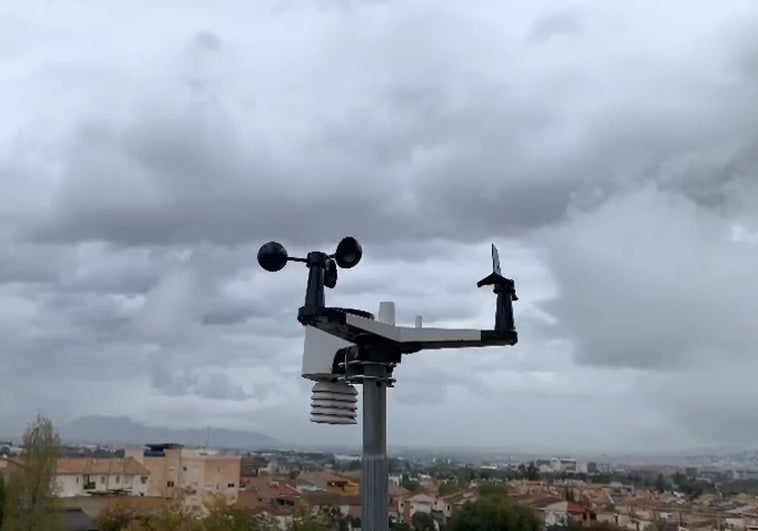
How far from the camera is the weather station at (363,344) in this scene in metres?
7.12

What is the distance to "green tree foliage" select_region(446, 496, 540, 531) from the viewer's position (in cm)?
4578

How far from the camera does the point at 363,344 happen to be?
7.22 meters

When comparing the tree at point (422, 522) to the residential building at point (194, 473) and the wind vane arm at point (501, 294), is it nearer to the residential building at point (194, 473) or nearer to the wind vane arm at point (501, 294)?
the residential building at point (194, 473)

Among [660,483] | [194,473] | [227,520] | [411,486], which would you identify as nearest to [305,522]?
[227,520]

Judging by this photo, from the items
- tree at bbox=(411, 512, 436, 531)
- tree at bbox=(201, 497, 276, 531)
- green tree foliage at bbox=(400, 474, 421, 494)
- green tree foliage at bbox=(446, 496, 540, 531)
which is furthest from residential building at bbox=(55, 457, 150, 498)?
tree at bbox=(201, 497, 276, 531)

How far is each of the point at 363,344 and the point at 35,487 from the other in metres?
23.8

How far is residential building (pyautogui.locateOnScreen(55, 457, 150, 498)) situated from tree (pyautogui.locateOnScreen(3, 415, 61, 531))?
108ft

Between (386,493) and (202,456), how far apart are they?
189 feet

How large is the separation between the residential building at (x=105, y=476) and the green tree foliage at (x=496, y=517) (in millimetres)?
23799

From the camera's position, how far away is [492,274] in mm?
7168

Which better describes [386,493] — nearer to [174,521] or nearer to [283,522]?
[174,521]

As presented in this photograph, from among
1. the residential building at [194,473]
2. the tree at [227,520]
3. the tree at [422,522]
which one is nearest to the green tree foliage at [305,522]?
the tree at [227,520]

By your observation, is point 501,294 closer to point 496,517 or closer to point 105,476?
point 496,517

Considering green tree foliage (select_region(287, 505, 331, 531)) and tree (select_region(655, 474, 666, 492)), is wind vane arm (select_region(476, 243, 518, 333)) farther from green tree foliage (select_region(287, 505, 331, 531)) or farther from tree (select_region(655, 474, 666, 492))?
tree (select_region(655, 474, 666, 492))
